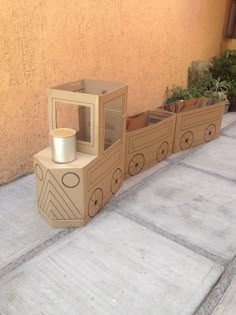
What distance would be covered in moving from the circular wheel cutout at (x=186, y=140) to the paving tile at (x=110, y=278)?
98cm

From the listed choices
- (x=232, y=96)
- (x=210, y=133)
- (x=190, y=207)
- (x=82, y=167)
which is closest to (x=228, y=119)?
(x=232, y=96)

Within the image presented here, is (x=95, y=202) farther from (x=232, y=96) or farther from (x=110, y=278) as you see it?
(x=232, y=96)

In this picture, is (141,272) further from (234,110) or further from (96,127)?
(234,110)

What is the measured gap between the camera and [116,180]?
1.52m

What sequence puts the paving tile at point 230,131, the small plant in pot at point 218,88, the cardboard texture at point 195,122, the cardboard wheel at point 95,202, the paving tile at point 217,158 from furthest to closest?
the small plant in pot at point 218,88
the paving tile at point 230,131
the cardboard texture at point 195,122
the paving tile at point 217,158
the cardboard wheel at point 95,202

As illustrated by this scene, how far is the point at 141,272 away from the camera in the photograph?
105 cm

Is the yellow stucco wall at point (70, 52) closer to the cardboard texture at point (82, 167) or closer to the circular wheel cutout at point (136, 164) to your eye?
the cardboard texture at point (82, 167)

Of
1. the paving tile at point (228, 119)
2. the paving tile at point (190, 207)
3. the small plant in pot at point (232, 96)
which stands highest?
the small plant in pot at point (232, 96)

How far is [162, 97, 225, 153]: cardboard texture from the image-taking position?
2004 mm

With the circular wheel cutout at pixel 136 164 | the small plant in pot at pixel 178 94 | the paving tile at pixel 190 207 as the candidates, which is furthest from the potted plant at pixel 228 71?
the circular wheel cutout at pixel 136 164

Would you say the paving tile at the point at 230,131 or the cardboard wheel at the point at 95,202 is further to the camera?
the paving tile at the point at 230,131

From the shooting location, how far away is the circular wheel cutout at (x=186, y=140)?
206 cm

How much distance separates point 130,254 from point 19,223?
1.70ft

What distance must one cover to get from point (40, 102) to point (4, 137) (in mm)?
285
